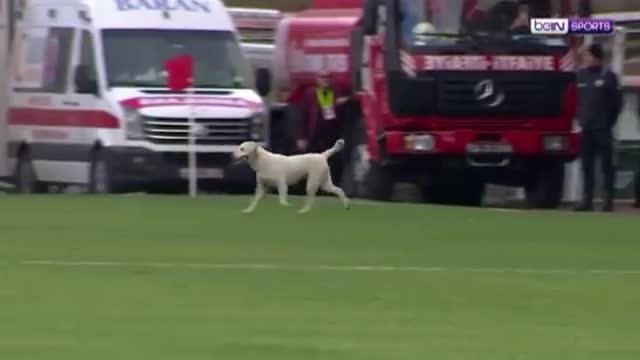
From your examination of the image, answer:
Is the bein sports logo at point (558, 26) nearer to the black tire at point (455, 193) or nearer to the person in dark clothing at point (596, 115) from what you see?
the person in dark clothing at point (596, 115)

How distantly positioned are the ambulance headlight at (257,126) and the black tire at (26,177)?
11.4ft

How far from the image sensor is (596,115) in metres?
25.7

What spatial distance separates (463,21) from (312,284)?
11.1m

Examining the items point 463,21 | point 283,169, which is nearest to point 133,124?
point 463,21

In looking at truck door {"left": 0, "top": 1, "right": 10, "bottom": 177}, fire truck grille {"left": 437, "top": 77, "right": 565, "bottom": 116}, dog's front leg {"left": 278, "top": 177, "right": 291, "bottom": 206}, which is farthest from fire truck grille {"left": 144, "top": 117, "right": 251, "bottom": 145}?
dog's front leg {"left": 278, "top": 177, "right": 291, "bottom": 206}

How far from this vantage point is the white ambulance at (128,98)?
26547 mm

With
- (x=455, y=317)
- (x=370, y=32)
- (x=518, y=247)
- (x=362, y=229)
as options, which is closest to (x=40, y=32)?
(x=370, y=32)

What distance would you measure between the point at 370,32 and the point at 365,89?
1166 mm

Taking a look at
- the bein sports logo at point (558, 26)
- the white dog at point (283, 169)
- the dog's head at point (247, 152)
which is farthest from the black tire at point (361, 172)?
the dog's head at point (247, 152)

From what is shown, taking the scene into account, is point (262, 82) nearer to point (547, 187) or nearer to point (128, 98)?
point (128, 98)

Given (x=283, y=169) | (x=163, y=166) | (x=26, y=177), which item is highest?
(x=283, y=169)

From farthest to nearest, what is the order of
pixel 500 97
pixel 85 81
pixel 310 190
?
pixel 85 81, pixel 500 97, pixel 310 190

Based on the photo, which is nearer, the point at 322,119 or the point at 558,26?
the point at 558,26

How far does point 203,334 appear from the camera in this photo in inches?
486
